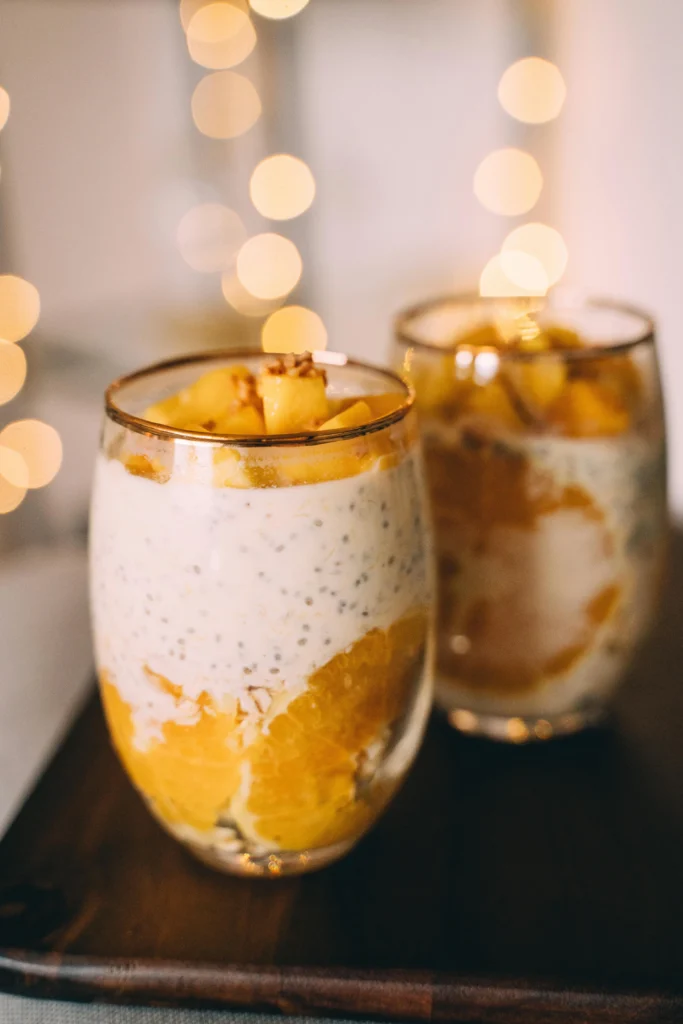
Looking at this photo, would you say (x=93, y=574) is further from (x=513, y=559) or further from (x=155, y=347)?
(x=155, y=347)

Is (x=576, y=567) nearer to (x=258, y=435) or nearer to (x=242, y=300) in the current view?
(x=258, y=435)

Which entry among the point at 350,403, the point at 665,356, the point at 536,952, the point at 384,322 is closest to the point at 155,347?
the point at 384,322

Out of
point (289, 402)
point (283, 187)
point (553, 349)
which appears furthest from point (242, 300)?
point (289, 402)

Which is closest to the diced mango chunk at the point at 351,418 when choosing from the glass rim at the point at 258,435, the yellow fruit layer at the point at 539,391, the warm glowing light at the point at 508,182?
the glass rim at the point at 258,435

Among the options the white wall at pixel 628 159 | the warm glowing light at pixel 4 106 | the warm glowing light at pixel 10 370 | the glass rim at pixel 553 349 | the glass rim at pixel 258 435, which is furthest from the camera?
the warm glowing light at pixel 10 370

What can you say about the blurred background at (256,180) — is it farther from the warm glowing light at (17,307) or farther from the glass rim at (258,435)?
the glass rim at (258,435)

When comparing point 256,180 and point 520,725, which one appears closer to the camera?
point 520,725
